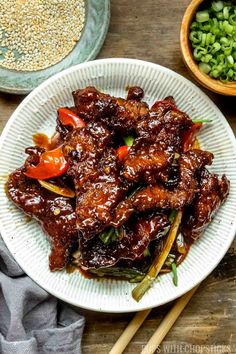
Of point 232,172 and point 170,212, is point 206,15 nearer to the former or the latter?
point 232,172

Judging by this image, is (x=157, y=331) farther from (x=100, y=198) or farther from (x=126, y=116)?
(x=126, y=116)

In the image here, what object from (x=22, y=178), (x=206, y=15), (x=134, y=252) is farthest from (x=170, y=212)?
(x=206, y=15)

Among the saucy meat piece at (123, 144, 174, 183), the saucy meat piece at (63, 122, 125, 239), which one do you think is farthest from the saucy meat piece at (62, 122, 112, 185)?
the saucy meat piece at (123, 144, 174, 183)

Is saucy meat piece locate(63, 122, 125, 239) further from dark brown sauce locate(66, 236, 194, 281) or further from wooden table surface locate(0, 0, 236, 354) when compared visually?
wooden table surface locate(0, 0, 236, 354)

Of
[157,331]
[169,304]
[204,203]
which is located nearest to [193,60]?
[204,203]

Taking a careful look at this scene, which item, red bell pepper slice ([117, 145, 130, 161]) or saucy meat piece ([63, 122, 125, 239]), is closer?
saucy meat piece ([63, 122, 125, 239])
